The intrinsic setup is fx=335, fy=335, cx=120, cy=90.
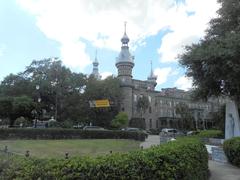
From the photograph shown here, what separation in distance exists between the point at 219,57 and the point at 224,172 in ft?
28.6

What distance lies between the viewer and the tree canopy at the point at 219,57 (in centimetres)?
1973

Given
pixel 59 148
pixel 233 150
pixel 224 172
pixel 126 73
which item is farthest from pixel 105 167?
pixel 126 73

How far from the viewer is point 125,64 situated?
82875mm

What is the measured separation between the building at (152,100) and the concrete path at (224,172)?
63.6 m

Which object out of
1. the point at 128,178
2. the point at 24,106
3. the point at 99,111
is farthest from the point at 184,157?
the point at 99,111

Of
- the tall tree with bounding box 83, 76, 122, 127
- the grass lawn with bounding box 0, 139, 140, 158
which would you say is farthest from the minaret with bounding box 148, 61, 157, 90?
the grass lawn with bounding box 0, 139, 140, 158

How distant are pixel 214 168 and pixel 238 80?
8086 mm

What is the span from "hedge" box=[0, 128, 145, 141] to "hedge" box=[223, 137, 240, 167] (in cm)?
2657

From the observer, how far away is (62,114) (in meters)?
64.6

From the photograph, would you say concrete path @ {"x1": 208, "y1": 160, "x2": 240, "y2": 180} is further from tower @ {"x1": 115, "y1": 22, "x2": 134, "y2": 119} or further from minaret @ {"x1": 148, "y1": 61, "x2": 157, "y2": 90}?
minaret @ {"x1": 148, "y1": 61, "x2": 157, "y2": 90}

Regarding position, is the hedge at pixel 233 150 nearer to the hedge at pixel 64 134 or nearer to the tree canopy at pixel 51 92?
the hedge at pixel 64 134

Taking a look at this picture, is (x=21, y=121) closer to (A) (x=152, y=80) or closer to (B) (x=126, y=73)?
(B) (x=126, y=73)

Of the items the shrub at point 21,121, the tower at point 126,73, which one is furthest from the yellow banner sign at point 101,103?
the tower at point 126,73

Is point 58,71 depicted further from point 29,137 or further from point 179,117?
point 179,117
